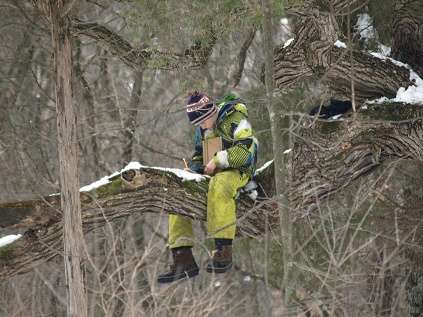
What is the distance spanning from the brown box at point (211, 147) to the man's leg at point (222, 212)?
0.34m

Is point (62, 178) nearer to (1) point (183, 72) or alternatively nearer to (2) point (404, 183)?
(1) point (183, 72)

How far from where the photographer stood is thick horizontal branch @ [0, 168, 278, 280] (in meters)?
5.13

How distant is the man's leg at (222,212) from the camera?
18.1 ft

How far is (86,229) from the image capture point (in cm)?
548

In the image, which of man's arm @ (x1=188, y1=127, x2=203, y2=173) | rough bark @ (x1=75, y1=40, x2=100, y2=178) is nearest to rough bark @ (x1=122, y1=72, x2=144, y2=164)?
rough bark @ (x1=75, y1=40, x2=100, y2=178)

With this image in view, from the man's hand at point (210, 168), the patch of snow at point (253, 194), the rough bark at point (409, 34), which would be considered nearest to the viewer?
the man's hand at point (210, 168)

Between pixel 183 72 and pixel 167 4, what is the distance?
0.92 metres

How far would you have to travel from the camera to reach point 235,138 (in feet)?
18.9

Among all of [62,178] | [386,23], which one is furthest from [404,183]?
[62,178]

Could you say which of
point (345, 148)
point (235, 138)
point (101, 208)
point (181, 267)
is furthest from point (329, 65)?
point (101, 208)

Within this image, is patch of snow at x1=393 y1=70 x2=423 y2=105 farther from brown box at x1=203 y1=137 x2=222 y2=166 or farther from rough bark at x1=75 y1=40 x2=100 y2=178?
rough bark at x1=75 y1=40 x2=100 y2=178

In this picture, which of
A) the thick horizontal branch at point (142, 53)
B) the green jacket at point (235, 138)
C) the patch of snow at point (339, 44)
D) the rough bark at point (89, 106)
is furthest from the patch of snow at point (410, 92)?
the rough bark at point (89, 106)

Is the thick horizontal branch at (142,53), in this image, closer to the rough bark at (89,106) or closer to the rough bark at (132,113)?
the rough bark at (89,106)

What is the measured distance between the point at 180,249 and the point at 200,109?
1.13 meters
